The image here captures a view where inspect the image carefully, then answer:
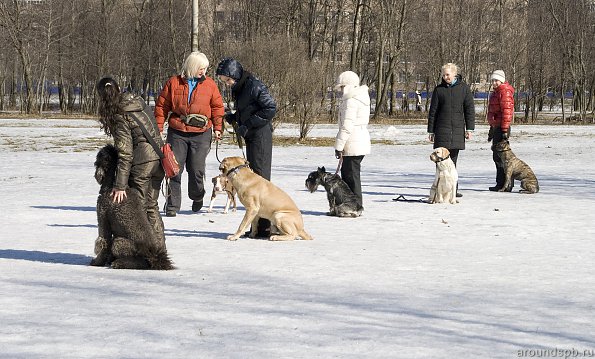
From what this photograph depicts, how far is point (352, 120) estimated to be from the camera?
1136cm

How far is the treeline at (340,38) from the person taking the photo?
55.1 m

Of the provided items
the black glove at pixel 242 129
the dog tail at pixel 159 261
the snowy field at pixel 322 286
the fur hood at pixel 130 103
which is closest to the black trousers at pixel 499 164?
the snowy field at pixel 322 286

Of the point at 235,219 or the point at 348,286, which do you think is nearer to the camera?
the point at 348,286

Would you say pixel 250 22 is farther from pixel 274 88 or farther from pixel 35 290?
pixel 35 290

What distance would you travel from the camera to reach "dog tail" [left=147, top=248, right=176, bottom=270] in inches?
301

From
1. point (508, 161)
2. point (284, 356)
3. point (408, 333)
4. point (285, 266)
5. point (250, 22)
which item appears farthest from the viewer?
point (250, 22)

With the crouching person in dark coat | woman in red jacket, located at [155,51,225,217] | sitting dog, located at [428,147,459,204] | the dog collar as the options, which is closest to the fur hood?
the crouching person in dark coat

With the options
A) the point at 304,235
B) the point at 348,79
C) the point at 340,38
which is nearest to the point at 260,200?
the point at 304,235

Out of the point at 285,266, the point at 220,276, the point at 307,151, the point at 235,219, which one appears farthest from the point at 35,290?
the point at 307,151

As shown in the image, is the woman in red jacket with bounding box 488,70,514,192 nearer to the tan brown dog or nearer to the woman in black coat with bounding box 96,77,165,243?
the tan brown dog

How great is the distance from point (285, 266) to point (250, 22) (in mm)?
52615

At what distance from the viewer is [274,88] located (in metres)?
29.8

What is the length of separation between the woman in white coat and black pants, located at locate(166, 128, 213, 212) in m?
1.62

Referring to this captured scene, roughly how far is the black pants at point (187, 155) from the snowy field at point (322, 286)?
277mm
